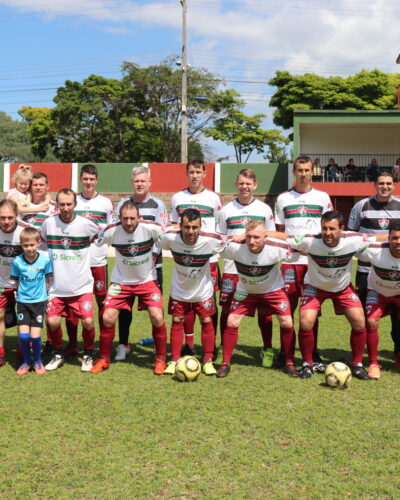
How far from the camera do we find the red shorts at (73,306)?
5438mm

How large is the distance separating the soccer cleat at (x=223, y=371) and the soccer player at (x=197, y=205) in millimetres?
A: 691

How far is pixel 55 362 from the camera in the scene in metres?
5.46

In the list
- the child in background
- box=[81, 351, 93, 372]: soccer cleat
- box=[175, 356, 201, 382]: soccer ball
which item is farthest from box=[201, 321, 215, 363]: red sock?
the child in background

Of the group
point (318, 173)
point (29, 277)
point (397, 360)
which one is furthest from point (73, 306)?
point (318, 173)

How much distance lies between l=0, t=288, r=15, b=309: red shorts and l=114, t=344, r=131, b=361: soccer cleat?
4.12ft

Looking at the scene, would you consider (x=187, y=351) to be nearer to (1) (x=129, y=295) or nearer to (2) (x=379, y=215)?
(1) (x=129, y=295)

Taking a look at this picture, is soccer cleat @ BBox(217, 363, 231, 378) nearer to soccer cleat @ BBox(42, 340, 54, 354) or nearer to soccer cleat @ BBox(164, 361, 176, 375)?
soccer cleat @ BBox(164, 361, 176, 375)

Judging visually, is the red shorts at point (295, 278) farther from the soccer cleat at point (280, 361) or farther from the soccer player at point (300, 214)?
the soccer cleat at point (280, 361)

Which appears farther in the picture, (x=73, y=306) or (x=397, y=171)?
(x=397, y=171)

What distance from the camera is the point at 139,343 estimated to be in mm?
6555

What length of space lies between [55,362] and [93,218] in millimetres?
1614

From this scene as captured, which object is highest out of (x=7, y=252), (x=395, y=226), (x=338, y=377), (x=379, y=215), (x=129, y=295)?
(x=379, y=215)

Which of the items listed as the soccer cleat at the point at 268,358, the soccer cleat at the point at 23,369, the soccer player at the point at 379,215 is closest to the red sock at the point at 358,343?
the soccer player at the point at 379,215

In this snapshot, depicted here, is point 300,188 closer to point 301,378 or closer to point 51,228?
point 301,378
